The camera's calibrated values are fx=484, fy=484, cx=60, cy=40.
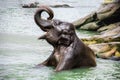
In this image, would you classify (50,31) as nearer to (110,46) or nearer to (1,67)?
(1,67)

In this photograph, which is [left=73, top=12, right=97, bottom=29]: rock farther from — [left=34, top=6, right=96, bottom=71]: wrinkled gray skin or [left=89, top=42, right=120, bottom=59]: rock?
[left=34, top=6, right=96, bottom=71]: wrinkled gray skin

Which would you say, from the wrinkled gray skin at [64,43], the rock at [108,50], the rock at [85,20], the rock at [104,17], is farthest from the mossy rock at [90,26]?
the wrinkled gray skin at [64,43]

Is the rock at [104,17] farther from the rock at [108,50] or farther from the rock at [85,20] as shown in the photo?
the rock at [108,50]

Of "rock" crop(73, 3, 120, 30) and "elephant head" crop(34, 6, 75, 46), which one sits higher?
"elephant head" crop(34, 6, 75, 46)

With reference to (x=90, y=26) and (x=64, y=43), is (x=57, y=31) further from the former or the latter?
(x=90, y=26)

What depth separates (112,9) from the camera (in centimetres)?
2627

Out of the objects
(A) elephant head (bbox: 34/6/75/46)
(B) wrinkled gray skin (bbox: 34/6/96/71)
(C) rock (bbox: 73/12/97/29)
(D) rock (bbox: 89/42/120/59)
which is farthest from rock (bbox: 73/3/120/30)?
(A) elephant head (bbox: 34/6/75/46)

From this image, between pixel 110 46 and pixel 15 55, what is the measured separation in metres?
3.13

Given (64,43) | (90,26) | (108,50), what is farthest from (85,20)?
(64,43)

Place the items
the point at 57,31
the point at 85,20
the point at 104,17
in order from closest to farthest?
1. the point at 57,31
2. the point at 104,17
3. the point at 85,20

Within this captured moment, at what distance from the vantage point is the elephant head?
1250 centimetres

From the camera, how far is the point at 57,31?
41.1ft

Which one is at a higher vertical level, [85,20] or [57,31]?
[57,31]

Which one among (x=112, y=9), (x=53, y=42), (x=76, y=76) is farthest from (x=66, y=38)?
(x=112, y=9)
